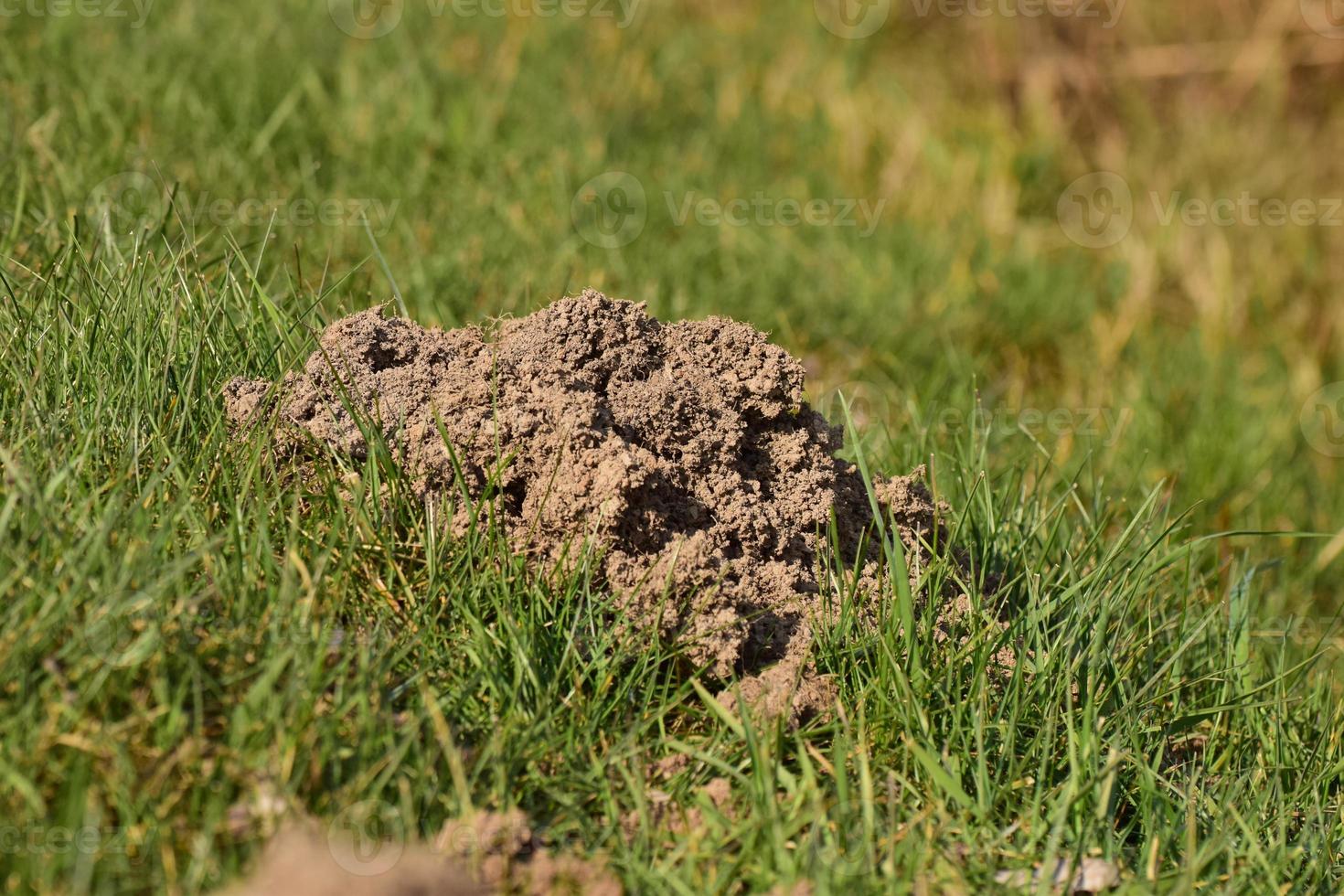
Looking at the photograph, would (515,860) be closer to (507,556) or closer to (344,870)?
(344,870)

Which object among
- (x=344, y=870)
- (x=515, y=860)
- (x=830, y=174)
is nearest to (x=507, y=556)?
(x=515, y=860)

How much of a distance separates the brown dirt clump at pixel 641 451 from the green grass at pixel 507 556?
3.6 inches

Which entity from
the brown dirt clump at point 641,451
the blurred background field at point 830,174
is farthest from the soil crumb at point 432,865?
the blurred background field at point 830,174

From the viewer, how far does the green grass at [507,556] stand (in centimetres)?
185

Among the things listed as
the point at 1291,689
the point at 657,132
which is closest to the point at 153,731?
the point at 1291,689

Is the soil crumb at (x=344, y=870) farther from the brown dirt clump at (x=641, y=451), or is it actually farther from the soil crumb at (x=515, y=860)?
the brown dirt clump at (x=641, y=451)

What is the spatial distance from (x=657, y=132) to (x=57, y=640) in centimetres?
426

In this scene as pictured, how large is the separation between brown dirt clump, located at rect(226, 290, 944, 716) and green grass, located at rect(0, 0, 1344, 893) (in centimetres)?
9

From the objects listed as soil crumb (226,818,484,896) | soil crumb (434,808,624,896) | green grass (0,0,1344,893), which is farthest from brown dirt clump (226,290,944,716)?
soil crumb (226,818,484,896)

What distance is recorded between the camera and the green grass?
1849mm

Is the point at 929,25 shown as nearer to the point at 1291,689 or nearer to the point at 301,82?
the point at 301,82

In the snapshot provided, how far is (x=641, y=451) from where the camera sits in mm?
2330

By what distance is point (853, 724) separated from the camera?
87.1 inches

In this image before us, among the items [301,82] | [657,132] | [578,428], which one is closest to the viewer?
[578,428]
